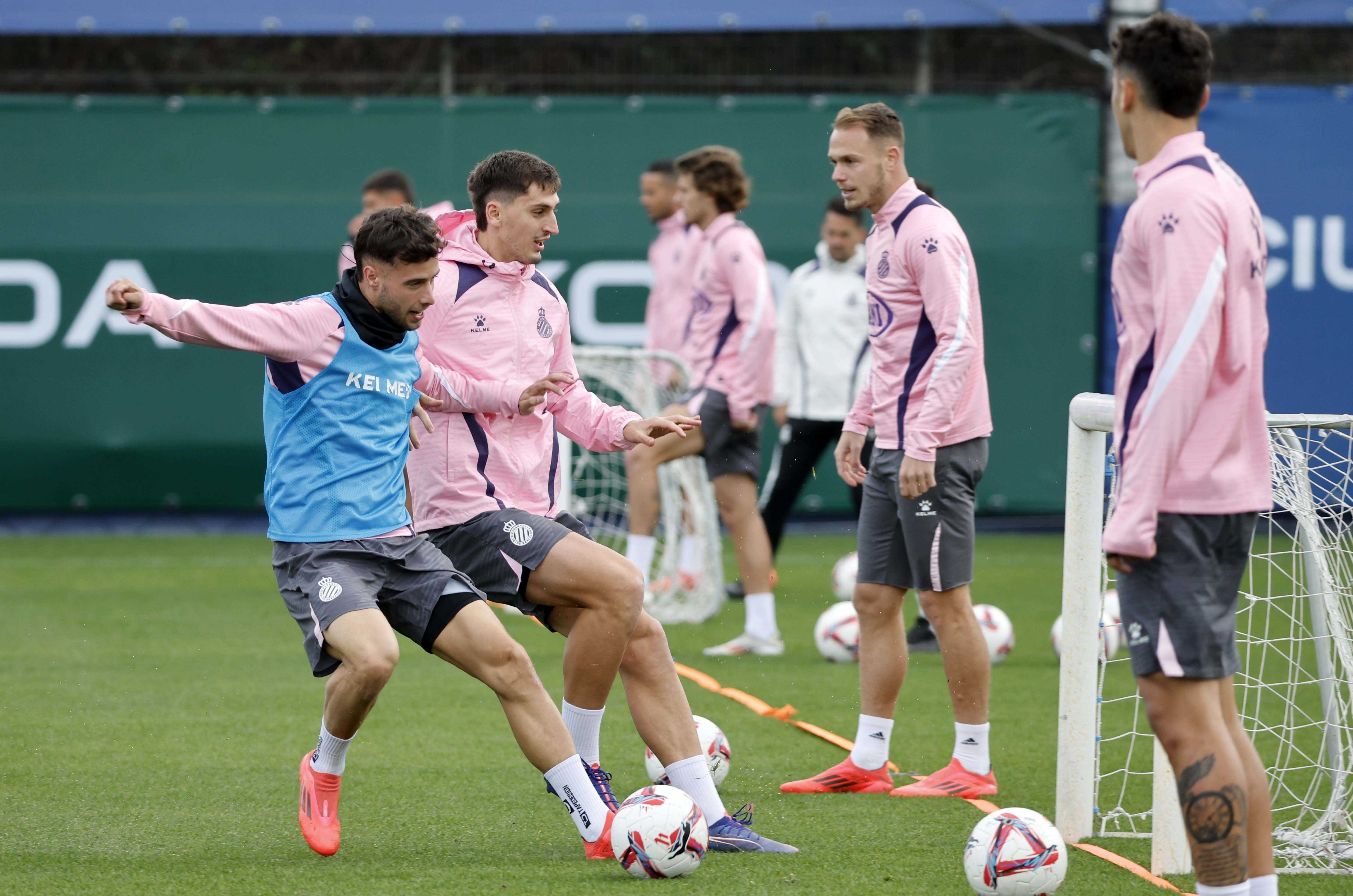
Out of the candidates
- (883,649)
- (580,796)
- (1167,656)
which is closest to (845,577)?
(883,649)

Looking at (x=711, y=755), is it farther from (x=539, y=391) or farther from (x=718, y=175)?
(x=718, y=175)

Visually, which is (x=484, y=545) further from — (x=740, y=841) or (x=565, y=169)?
(x=565, y=169)

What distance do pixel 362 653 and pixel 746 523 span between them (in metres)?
4.00

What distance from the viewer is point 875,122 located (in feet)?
16.3

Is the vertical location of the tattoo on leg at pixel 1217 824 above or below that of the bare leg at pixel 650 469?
below

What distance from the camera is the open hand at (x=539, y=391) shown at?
4227 mm

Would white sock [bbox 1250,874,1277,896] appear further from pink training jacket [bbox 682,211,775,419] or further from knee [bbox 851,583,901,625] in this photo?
pink training jacket [bbox 682,211,775,419]

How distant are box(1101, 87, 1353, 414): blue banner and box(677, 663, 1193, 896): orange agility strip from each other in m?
6.11

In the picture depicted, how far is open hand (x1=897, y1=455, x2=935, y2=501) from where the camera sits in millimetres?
4762

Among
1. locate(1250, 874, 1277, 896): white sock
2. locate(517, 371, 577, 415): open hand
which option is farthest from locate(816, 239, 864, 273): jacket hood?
locate(1250, 874, 1277, 896): white sock

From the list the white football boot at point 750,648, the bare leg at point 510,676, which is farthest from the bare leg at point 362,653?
the white football boot at point 750,648

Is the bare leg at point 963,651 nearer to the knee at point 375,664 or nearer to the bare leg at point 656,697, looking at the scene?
the bare leg at point 656,697

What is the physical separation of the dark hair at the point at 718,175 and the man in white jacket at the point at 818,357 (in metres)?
0.73

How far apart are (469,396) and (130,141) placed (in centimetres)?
887
